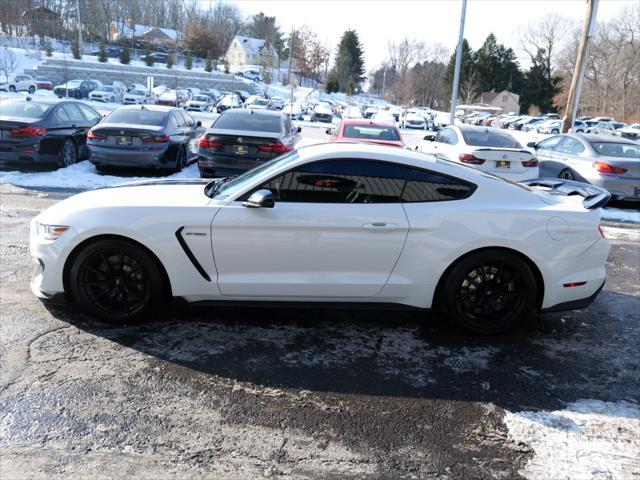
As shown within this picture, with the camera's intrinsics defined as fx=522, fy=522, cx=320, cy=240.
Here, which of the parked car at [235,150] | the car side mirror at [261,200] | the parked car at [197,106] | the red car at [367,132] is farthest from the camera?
the parked car at [197,106]

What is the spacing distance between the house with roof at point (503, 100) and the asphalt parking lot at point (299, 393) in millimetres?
86220

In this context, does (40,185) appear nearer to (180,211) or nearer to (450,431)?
(180,211)

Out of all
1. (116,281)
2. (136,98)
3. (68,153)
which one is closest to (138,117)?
(68,153)

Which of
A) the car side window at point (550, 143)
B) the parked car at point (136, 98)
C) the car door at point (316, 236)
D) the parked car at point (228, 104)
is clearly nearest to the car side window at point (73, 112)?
the car door at point (316, 236)

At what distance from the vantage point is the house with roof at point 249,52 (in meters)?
99.5

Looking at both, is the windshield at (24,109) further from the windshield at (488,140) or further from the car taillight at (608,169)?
the car taillight at (608,169)

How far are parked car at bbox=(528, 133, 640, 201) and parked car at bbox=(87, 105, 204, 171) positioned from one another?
851cm

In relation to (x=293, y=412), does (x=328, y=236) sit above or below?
above

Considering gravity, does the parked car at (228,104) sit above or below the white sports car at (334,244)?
above

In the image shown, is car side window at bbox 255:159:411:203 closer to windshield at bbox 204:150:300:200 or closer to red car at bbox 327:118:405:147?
windshield at bbox 204:150:300:200

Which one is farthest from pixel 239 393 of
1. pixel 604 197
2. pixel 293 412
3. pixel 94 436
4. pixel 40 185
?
pixel 40 185

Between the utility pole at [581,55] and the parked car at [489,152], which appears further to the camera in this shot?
the utility pole at [581,55]

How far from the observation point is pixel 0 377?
334 cm

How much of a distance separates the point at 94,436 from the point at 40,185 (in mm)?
8736
